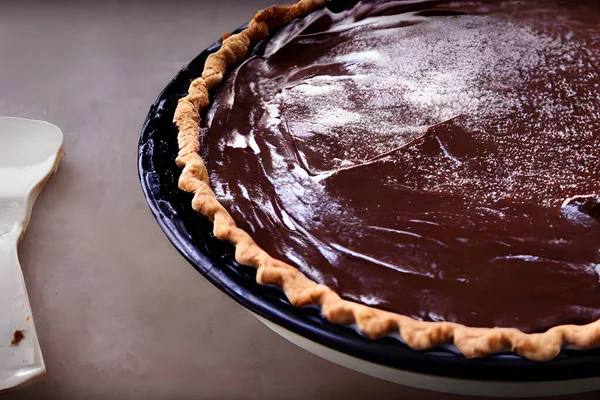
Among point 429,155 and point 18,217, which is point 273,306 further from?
point 18,217

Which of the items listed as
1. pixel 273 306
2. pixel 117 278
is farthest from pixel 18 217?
pixel 273 306

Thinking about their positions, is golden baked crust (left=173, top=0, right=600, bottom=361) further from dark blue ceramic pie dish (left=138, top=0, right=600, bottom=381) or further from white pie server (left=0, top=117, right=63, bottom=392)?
white pie server (left=0, top=117, right=63, bottom=392)

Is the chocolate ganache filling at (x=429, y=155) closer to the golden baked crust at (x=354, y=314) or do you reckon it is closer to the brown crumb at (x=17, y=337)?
the golden baked crust at (x=354, y=314)

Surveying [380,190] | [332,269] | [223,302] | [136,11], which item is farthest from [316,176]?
[136,11]

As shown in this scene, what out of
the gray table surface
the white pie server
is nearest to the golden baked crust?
the gray table surface

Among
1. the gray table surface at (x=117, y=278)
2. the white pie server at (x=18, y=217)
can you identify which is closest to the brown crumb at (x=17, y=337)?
the white pie server at (x=18, y=217)

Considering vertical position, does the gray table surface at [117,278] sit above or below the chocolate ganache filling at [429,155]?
below
